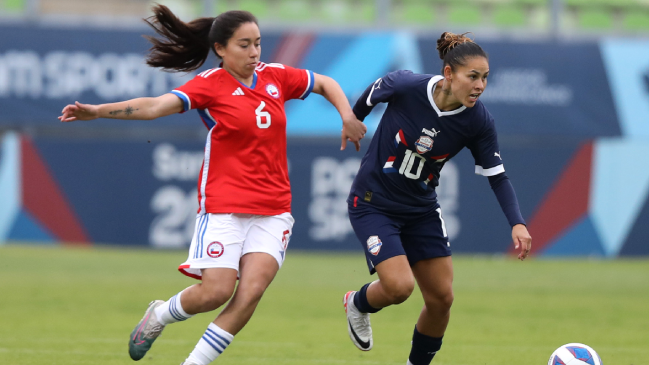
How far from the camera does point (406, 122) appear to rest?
529cm

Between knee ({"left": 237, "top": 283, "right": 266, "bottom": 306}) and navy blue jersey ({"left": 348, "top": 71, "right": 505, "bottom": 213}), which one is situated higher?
navy blue jersey ({"left": 348, "top": 71, "right": 505, "bottom": 213})

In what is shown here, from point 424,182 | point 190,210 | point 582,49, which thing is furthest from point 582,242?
point 424,182

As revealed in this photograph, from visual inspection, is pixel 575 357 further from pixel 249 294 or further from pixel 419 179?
pixel 249 294

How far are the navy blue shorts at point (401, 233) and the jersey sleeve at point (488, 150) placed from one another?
1.47ft

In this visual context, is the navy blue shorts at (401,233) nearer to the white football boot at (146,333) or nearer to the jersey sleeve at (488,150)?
the jersey sleeve at (488,150)

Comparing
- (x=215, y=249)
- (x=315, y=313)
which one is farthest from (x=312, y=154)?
(x=215, y=249)

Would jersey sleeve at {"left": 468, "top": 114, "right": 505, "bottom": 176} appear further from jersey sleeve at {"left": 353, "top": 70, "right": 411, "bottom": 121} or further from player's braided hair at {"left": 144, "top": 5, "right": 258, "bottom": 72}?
player's braided hair at {"left": 144, "top": 5, "right": 258, "bottom": 72}

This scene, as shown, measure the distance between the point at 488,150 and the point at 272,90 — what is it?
1.35m

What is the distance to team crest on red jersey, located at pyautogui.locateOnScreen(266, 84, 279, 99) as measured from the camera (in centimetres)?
510

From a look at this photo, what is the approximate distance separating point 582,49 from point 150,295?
9613 mm

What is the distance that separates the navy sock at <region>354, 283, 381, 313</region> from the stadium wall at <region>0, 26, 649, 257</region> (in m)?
9.19

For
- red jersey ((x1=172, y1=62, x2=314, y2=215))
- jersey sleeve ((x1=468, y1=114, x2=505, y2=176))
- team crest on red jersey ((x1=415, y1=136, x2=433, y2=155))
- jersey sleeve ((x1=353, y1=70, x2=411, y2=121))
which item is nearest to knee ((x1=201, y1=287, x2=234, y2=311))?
red jersey ((x1=172, y1=62, x2=314, y2=215))

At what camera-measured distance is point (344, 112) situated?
17.0 feet

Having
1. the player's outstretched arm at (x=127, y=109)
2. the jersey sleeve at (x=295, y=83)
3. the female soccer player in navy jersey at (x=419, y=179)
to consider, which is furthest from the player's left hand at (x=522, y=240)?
the player's outstretched arm at (x=127, y=109)
